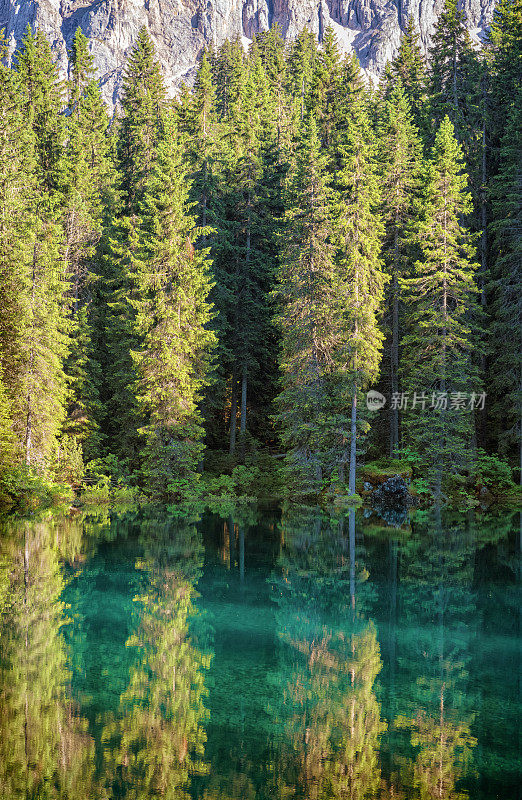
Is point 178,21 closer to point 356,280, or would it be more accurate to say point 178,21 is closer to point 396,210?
point 396,210

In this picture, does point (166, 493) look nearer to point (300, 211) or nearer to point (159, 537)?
point (159, 537)

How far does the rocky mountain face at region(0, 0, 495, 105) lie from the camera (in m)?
144

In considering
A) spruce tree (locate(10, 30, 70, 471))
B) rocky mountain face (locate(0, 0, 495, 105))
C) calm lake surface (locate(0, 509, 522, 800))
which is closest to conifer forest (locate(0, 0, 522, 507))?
spruce tree (locate(10, 30, 70, 471))

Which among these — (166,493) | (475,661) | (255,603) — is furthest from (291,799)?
(166,493)

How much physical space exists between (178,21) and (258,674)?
548ft

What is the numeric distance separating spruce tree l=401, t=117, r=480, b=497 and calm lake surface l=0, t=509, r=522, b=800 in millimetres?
12301

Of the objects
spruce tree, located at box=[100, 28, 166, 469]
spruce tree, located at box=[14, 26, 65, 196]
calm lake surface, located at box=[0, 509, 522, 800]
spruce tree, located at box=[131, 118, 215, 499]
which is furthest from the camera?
spruce tree, located at box=[14, 26, 65, 196]

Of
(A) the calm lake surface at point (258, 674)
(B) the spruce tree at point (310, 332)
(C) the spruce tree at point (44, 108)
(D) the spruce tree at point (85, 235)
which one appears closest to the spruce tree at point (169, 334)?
(D) the spruce tree at point (85, 235)

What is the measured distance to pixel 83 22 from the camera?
15062cm

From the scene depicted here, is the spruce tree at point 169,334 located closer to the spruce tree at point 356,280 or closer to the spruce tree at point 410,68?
the spruce tree at point 356,280

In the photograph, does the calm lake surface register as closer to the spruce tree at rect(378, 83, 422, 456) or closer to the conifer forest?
the conifer forest

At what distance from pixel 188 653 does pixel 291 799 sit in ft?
13.6

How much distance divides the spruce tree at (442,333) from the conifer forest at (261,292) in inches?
4.9

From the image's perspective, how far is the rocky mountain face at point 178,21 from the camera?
14400 centimetres
